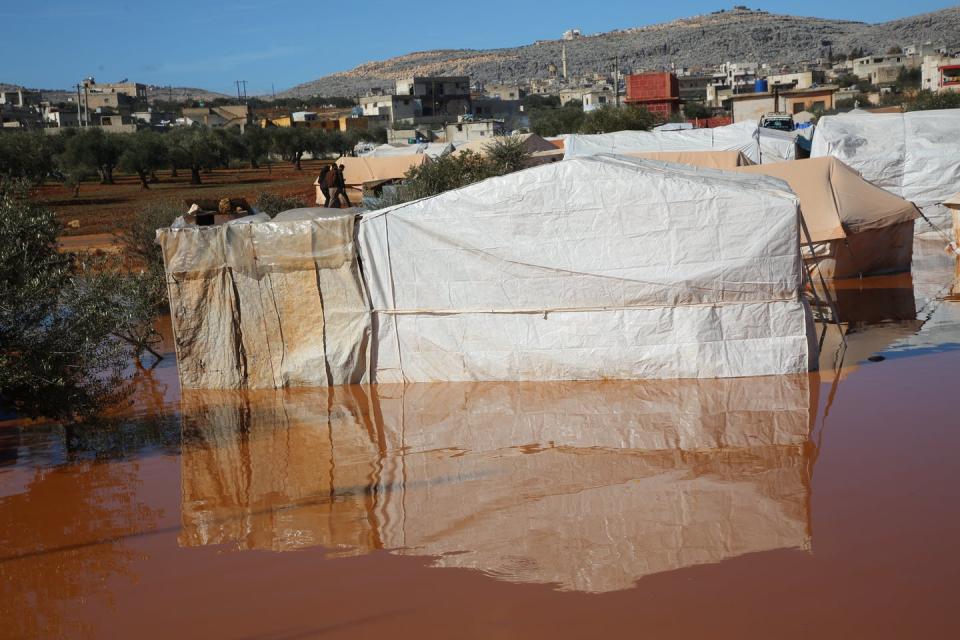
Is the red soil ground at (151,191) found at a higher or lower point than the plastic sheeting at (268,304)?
higher

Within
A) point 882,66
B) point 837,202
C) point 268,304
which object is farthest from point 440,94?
point 268,304

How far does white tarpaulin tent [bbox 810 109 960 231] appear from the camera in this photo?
17.8m

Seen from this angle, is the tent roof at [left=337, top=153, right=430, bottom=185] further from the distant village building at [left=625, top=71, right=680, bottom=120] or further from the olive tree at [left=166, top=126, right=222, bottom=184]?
the distant village building at [left=625, top=71, right=680, bottom=120]

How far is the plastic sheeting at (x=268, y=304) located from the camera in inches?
364

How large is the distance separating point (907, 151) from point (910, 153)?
7 cm

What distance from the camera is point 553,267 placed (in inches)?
346

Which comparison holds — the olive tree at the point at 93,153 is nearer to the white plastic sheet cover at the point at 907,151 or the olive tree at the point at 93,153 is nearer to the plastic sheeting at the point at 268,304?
the white plastic sheet cover at the point at 907,151

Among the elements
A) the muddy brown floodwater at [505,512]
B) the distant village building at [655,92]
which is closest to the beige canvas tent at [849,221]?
the muddy brown floodwater at [505,512]

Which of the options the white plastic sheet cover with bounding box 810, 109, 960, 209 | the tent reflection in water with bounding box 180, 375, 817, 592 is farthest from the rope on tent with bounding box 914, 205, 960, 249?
the tent reflection in water with bounding box 180, 375, 817, 592

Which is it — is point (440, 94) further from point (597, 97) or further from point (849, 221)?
point (849, 221)

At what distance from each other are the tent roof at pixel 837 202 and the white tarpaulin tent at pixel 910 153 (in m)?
4.12

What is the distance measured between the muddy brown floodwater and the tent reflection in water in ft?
0.08

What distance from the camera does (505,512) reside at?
595 centimetres

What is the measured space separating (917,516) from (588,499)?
1985mm
